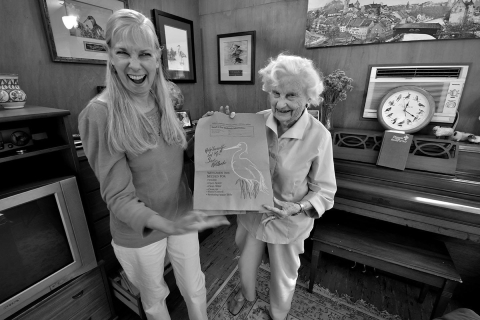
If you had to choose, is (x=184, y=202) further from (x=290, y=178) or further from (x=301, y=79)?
(x=301, y=79)

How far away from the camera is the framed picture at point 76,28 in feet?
4.43

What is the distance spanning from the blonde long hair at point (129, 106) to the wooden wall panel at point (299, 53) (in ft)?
4.95

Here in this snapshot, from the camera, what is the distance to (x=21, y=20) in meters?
1.24

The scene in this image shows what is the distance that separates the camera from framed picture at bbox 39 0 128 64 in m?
1.35

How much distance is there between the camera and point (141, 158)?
2.88ft

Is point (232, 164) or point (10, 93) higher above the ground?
point (10, 93)

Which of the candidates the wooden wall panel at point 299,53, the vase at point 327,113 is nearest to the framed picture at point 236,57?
the wooden wall panel at point 299,53

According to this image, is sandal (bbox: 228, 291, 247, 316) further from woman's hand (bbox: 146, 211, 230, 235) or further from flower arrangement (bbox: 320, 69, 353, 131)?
flower arrangement (bbox: 320, 69, 353, 131)

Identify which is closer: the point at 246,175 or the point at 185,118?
the point at 246,175

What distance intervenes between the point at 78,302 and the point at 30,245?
0.46m

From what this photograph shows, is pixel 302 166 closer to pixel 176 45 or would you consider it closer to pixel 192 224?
pixel 192 224

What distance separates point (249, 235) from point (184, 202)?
0.46 m

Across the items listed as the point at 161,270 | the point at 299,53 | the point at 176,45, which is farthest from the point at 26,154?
the point at 299,53
